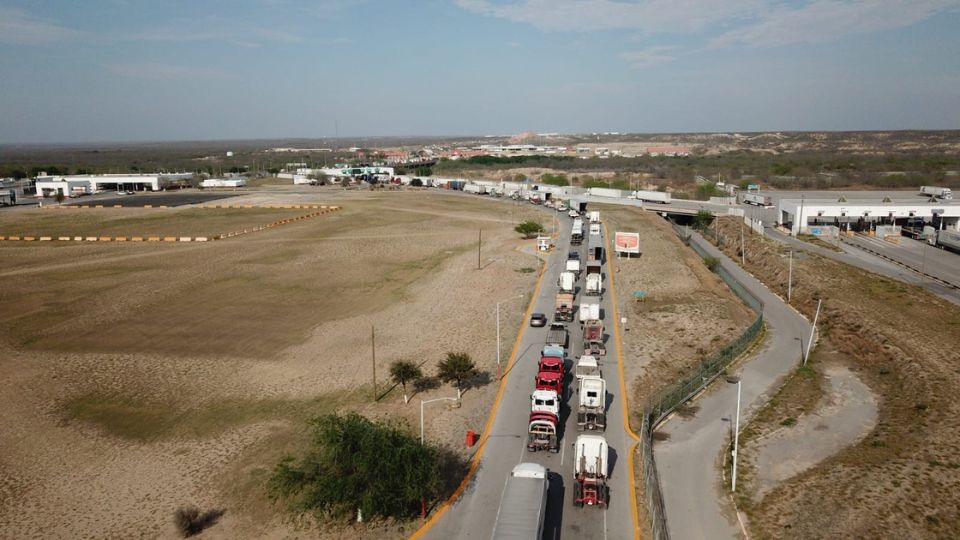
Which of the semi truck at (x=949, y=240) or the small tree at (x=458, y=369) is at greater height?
the semi truck at (x=949, y=240)

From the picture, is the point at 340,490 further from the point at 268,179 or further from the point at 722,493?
the point at 268,179

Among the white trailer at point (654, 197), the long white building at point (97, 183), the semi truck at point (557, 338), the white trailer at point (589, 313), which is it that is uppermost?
the long white building at point (97, 183)

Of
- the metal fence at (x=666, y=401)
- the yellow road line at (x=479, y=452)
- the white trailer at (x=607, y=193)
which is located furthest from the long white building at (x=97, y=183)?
the metal fence at (x=666, y=401)

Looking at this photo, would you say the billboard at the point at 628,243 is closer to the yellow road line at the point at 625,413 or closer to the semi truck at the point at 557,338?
the yellow road line at the point at 625,413

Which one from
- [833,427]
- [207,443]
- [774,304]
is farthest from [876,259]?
[207,443]

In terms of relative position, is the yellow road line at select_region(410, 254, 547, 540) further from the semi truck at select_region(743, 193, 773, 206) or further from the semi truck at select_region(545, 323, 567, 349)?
the semi truck at select_region(743, 193, 773, 206)

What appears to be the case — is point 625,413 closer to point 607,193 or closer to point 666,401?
point 666,401

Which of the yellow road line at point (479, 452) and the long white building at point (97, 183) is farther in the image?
the long white building at point (97, 183)
